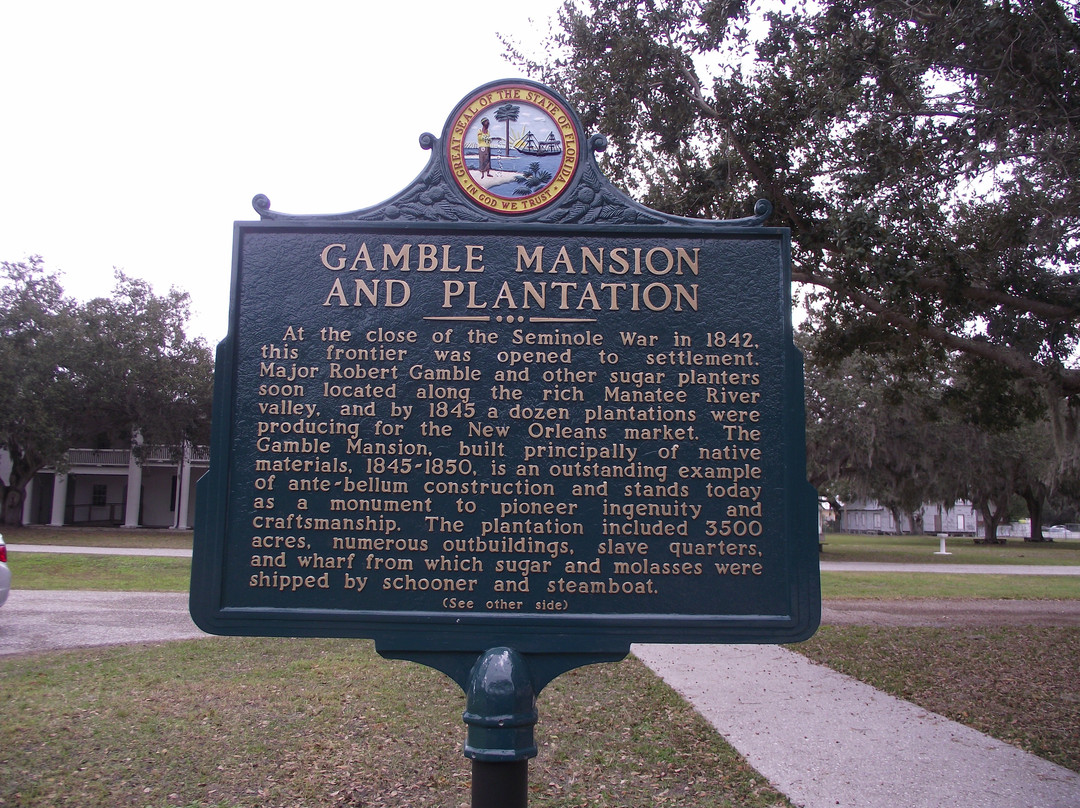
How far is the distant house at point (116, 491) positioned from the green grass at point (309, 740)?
2968 cm

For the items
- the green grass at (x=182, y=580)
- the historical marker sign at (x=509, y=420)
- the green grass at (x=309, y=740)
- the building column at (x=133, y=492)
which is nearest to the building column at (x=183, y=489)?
the building column at (x=133, y=492)

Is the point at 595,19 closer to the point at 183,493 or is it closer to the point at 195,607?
the point at 195,607

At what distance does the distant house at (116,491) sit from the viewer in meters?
36.1

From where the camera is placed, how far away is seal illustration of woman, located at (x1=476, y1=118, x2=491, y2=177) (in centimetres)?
338

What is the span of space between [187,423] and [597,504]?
31.6m

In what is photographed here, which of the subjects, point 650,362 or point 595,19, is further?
point 595,19

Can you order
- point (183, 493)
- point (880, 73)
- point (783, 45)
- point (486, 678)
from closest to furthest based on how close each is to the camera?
point (486, 678), point (880, 73), point (783, 45), point (183, 493)

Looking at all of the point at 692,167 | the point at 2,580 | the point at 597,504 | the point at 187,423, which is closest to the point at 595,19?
the point at 692,167

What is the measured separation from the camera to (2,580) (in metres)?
9.40

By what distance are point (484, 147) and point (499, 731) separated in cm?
231

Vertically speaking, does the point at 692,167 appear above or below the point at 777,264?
above

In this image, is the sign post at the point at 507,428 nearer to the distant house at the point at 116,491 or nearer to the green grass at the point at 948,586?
the green grass at the point at 948,586

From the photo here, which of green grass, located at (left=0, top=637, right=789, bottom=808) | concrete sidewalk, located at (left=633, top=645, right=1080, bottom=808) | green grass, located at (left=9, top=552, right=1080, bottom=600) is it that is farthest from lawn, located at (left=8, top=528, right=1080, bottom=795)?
green grass, located at (left=9, top=552, right=1080, bottom=600)

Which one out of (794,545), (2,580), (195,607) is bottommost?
(2,580)
